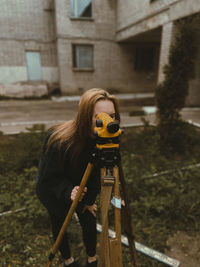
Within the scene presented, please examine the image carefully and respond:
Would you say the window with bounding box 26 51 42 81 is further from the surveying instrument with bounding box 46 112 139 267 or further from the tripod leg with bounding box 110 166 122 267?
the tripod leg with bounding box 110 166 122 267

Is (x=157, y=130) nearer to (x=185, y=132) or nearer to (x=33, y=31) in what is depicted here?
(x=185, y=132)

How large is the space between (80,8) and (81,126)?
39.4 feet

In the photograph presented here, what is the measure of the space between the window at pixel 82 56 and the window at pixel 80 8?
1.68m

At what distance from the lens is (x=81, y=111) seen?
1162 millimetres

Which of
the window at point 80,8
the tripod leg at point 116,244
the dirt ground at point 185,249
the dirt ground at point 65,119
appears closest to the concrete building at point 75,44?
the window at point 80,8

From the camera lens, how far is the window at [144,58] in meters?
12.7

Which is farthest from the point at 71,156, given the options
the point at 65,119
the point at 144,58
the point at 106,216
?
the point at 144,58

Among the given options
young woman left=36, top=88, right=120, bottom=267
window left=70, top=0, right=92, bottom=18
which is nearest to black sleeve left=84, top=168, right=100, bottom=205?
young woman left=36, top=88, right=120, bottom=267

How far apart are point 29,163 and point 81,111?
2.96m

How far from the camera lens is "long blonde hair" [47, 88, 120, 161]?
1.15 metres

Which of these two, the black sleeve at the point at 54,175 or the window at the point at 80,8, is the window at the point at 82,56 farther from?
the black sleeve at the point at 54,175

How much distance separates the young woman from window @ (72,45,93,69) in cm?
1119

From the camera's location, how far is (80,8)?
425 inches

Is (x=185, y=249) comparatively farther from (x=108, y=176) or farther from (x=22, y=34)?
(x=22, y=34)
